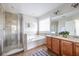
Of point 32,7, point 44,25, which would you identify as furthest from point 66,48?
point 32,7

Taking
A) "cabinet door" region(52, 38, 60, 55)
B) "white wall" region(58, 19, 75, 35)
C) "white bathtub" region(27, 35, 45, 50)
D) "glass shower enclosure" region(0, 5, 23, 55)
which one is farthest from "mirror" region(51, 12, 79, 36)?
"glass shower enclosure" region(0, 5, 23, 55)

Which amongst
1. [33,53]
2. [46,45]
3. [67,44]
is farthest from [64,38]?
[33,53]

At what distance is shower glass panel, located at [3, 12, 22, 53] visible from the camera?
4.60ft

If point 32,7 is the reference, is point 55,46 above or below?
below

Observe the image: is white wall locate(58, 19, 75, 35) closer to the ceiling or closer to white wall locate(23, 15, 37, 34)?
the ceiling

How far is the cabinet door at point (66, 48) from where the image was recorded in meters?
1.36

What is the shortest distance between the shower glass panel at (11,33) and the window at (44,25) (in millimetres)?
521

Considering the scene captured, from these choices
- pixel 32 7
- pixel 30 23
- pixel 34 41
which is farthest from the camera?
pixel 34 41

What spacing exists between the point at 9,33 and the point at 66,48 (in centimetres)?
125

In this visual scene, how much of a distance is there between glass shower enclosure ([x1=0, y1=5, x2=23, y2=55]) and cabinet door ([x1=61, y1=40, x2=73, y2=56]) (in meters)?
0.93

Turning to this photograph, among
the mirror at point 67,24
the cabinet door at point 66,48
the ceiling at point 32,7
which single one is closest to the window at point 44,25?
the mirror at point 67,24

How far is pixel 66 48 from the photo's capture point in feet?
4.72

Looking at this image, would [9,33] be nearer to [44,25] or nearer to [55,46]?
[44,25]

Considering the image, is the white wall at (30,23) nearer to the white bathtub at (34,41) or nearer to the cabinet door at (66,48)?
the white bathtub at (34,41)
